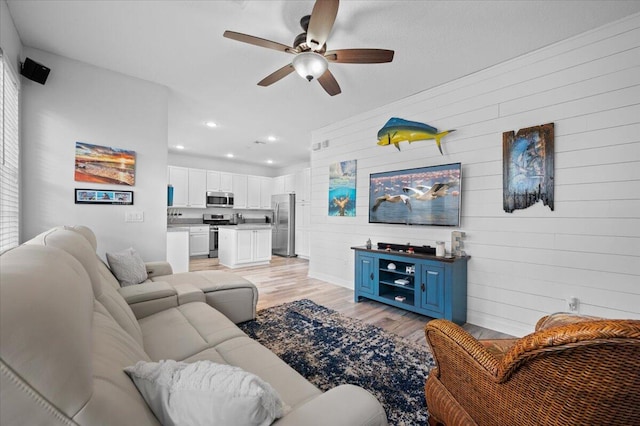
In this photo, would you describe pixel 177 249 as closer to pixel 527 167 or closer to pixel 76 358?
pixel 76 358

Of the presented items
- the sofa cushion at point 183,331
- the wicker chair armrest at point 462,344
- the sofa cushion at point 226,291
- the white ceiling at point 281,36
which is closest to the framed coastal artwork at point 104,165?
the white ceiling at point 281,36

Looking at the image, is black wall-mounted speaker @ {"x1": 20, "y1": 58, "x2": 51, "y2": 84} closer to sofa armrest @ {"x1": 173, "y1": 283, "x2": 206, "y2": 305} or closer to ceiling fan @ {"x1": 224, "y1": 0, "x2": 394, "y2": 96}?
ceiling fan @ {"x1": 224, "y1": 0, "x2": 394, "y2": 96}

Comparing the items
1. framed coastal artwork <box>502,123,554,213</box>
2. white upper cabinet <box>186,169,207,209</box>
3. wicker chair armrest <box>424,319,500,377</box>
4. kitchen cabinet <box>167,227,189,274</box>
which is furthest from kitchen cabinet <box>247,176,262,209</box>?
wicker chair armrest <box>424,319,500,377</box>

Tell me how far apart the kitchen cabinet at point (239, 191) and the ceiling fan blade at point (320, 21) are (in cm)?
604

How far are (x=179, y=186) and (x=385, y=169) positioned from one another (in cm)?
543

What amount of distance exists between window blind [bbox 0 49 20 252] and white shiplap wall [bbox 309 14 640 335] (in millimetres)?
4108

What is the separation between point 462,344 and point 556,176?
2.31 meters

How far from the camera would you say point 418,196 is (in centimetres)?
344

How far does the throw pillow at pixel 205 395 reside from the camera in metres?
0.65

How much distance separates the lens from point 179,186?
679 cm

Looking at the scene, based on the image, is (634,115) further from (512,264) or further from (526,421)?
(526,421)

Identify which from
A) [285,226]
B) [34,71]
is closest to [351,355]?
[34,71]

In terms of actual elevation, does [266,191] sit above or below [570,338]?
above

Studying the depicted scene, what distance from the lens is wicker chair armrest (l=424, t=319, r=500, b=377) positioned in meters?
1.04
